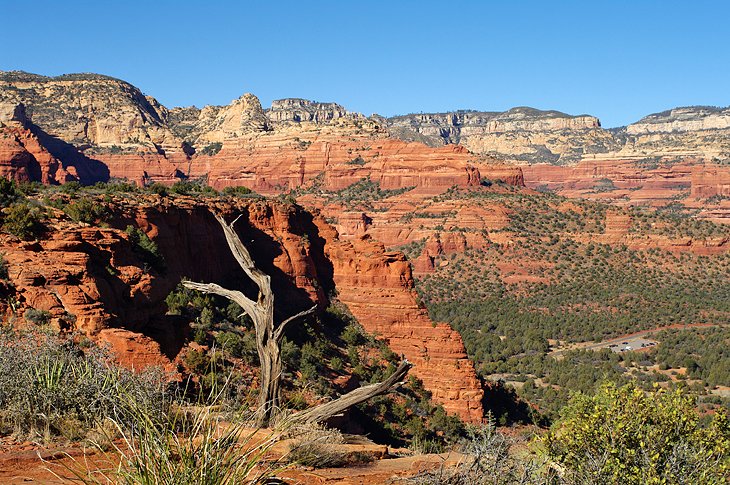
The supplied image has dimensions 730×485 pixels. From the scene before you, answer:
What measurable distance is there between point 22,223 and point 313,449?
16041 millimetres

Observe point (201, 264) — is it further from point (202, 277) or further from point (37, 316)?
point (37, 316)

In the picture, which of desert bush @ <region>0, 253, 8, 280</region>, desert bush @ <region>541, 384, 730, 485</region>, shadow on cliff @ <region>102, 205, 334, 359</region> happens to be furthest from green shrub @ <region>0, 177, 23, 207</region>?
desert bush @ <region>541, 384, 730, 485</region>

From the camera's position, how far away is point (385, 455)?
9.93 metres

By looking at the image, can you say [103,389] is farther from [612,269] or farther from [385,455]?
[612,269]

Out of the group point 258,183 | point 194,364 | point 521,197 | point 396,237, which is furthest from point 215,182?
point 194,364

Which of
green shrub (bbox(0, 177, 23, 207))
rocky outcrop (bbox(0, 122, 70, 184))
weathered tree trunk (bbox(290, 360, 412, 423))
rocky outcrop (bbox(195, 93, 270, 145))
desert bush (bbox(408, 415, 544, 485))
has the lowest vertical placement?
desert bush (bbox(408, 415, 544, 485))

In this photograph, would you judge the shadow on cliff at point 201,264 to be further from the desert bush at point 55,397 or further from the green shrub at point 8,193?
the desert bush at point 55,397

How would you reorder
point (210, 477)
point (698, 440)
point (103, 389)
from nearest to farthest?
point (210, 477), point (103, 389), point (698, 440)

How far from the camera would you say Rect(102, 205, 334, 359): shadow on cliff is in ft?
66.5

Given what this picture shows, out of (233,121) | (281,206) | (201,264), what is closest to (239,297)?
(201,264)

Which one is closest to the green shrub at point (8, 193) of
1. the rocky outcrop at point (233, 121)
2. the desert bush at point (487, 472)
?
the desert bush at point (487, 472)

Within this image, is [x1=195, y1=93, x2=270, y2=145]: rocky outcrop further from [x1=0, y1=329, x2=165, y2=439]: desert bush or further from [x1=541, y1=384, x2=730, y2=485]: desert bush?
[x1=0, y1=329, x2=165, y2=439]: desert bush

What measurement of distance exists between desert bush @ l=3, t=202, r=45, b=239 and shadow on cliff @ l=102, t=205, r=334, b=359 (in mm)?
3042

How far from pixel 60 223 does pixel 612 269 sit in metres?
67.8
